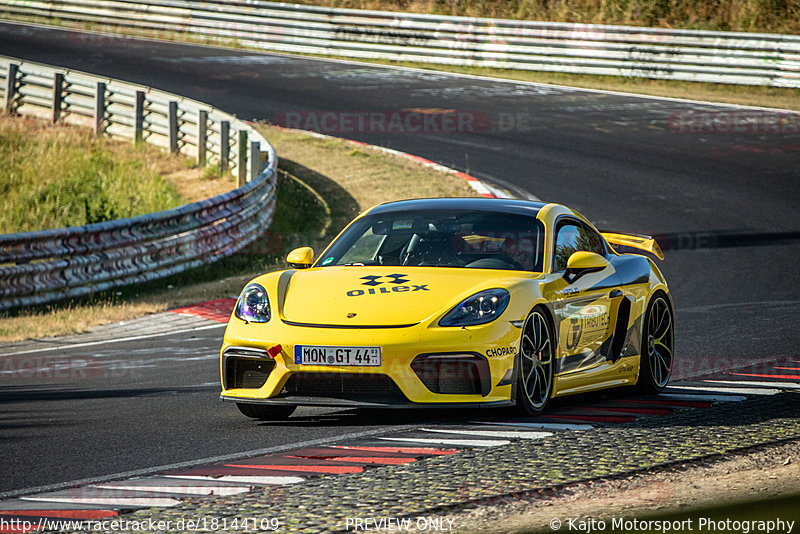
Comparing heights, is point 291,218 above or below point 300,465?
below

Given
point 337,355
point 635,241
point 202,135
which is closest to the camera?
point 337,355

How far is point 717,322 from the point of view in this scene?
11.2 meters

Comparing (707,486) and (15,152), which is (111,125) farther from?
(707,486)

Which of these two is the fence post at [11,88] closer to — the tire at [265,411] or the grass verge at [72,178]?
the grass verge at [72,178]

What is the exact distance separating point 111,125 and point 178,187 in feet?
16.3

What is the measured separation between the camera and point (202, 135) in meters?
21.0

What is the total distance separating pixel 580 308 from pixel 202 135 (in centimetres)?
1432

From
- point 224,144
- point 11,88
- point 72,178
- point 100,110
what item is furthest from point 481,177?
point 11,88

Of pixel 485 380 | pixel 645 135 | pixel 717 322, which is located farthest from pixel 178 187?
pixel 485 380

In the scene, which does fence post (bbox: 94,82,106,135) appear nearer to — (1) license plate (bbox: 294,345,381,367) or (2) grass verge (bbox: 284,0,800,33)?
(2) grass verge (bbox: 284,0,800,33)

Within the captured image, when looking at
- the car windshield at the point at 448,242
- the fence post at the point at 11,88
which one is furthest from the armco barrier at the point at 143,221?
the car windshield at the point at 448,242

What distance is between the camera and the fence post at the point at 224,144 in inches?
790

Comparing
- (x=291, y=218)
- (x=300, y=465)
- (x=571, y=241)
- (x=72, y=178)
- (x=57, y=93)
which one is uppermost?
(x=571, y=241)

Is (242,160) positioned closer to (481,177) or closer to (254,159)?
(254,159)
